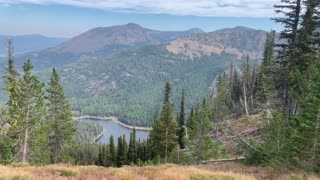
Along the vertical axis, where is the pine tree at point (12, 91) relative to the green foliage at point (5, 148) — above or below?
above

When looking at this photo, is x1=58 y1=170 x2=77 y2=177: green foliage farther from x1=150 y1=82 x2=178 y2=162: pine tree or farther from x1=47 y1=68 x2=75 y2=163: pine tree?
x1=150 y1=82 x2=178 y2=162: pine tree

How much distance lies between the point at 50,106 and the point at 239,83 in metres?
60.2

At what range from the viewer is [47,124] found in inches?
1874

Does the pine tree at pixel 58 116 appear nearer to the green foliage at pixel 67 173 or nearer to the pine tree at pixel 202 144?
the pine tree at pixel 202 144

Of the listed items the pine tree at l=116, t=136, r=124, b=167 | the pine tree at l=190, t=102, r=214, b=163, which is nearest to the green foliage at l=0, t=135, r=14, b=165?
the pine tree at l=190, t=102, r=214, b=163

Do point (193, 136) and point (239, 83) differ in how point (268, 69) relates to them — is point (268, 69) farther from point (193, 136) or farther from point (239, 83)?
point (239, 83)

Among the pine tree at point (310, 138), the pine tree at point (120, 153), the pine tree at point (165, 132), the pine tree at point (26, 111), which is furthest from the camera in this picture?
the pine tree at point (120, 153)

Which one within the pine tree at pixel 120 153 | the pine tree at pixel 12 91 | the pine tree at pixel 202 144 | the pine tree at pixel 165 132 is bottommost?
the pine tree at pixel 120 153

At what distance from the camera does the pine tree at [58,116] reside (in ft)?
161

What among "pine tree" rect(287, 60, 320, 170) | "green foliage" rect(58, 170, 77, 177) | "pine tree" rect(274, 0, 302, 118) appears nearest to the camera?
"green foliage" rect(58, 170, 77, 177)

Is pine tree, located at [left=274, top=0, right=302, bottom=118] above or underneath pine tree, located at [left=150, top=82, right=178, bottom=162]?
above

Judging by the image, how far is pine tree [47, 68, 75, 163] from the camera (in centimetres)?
4916

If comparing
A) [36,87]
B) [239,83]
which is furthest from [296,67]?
[239,83]

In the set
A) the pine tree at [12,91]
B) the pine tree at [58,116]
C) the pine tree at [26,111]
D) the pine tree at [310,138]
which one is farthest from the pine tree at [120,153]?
the pine tree at [310,138]
